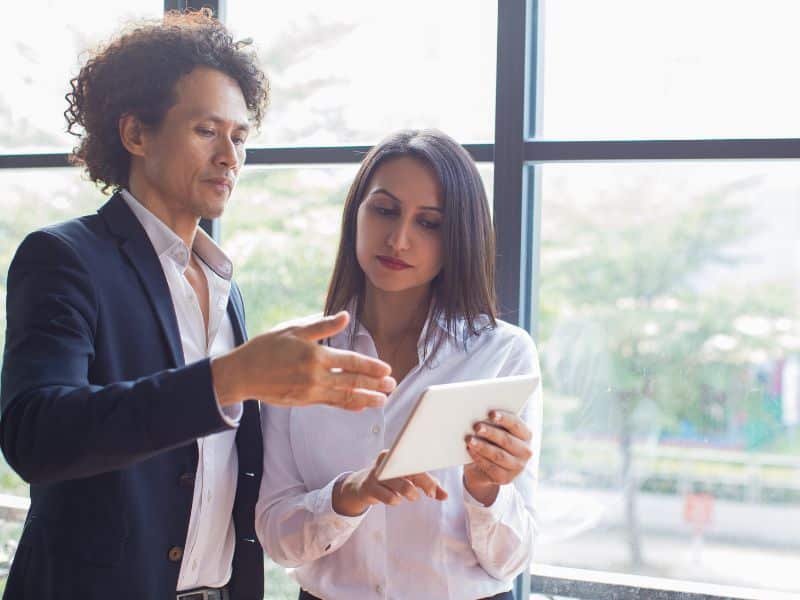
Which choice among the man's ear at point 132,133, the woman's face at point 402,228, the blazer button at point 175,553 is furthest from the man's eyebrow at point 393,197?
the blazer button at point 175,553

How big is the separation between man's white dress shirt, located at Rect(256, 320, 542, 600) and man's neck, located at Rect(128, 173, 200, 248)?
0.43 metres

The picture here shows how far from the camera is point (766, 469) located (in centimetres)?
237

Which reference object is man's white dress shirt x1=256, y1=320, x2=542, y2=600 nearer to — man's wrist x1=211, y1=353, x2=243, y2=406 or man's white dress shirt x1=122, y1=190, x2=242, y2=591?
man's white dress shirt x1=122, y1=190, x2=242, y2=591

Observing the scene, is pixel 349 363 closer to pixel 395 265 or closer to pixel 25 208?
pixel 395 265

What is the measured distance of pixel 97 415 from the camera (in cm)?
144

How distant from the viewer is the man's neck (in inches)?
79.0

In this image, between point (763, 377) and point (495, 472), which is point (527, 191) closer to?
point (763, 377)

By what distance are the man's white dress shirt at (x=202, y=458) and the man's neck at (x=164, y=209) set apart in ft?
0.10

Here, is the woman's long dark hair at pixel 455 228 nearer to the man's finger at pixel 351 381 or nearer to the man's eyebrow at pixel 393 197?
the man's eyebrow at pixel 393 197

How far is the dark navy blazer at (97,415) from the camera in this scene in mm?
1444

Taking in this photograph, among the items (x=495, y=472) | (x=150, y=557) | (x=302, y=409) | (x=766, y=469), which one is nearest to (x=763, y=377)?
(x=766, y=469)

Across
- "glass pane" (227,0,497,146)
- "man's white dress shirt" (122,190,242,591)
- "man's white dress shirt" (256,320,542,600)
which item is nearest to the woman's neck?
"man's white dress shirt" (256,320,542,600)

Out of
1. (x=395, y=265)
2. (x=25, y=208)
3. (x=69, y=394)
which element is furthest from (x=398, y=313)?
(x=25, y=208)

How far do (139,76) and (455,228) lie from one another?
2.42 feet
